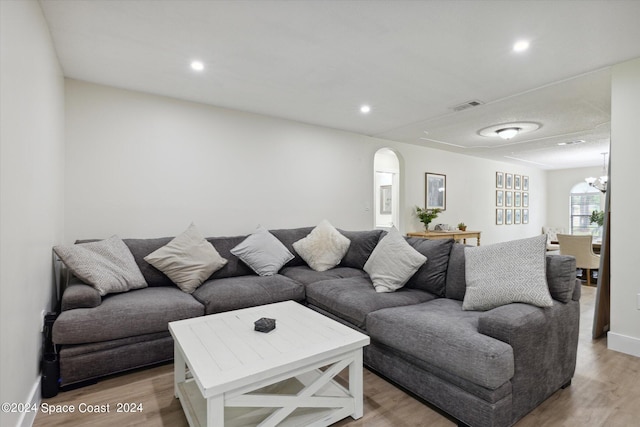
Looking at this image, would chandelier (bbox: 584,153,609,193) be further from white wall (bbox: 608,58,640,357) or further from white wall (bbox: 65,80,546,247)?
white wall (bbox: 608,58,640,357)

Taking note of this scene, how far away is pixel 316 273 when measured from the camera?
3.43m

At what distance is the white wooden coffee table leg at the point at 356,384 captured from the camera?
177 centimetres

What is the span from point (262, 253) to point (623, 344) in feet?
10.9

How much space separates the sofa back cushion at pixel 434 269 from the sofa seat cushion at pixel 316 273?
718mm

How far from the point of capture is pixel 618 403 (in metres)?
1.94

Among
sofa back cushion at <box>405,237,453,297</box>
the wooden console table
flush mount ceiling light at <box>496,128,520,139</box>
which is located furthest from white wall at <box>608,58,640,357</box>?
the wooden console table

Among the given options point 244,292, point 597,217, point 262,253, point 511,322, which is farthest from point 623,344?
point 597,217

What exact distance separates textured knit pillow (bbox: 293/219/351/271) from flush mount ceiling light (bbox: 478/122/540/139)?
2.90 meters

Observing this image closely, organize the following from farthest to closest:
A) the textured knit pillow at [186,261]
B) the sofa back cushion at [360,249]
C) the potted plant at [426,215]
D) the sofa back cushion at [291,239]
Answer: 1. the potted plant at [426,215]
2. the sofa back cushion at [291,239]
3. the sofa back cushion at [360,249]
4. the textured knit pillow at [186,261]

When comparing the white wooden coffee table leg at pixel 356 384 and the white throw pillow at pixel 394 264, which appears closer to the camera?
the white wooden coffee table leg at pixel 356 384

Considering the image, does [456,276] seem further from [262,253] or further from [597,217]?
[597,217]

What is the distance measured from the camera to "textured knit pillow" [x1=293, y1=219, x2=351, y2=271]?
3.66 m

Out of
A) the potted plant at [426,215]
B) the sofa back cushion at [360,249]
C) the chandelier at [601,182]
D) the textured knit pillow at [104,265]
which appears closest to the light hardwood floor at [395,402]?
the textured knit pillow at [104,265]

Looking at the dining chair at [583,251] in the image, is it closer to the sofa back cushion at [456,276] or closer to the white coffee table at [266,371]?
the sofa back cushion at [456,276]
